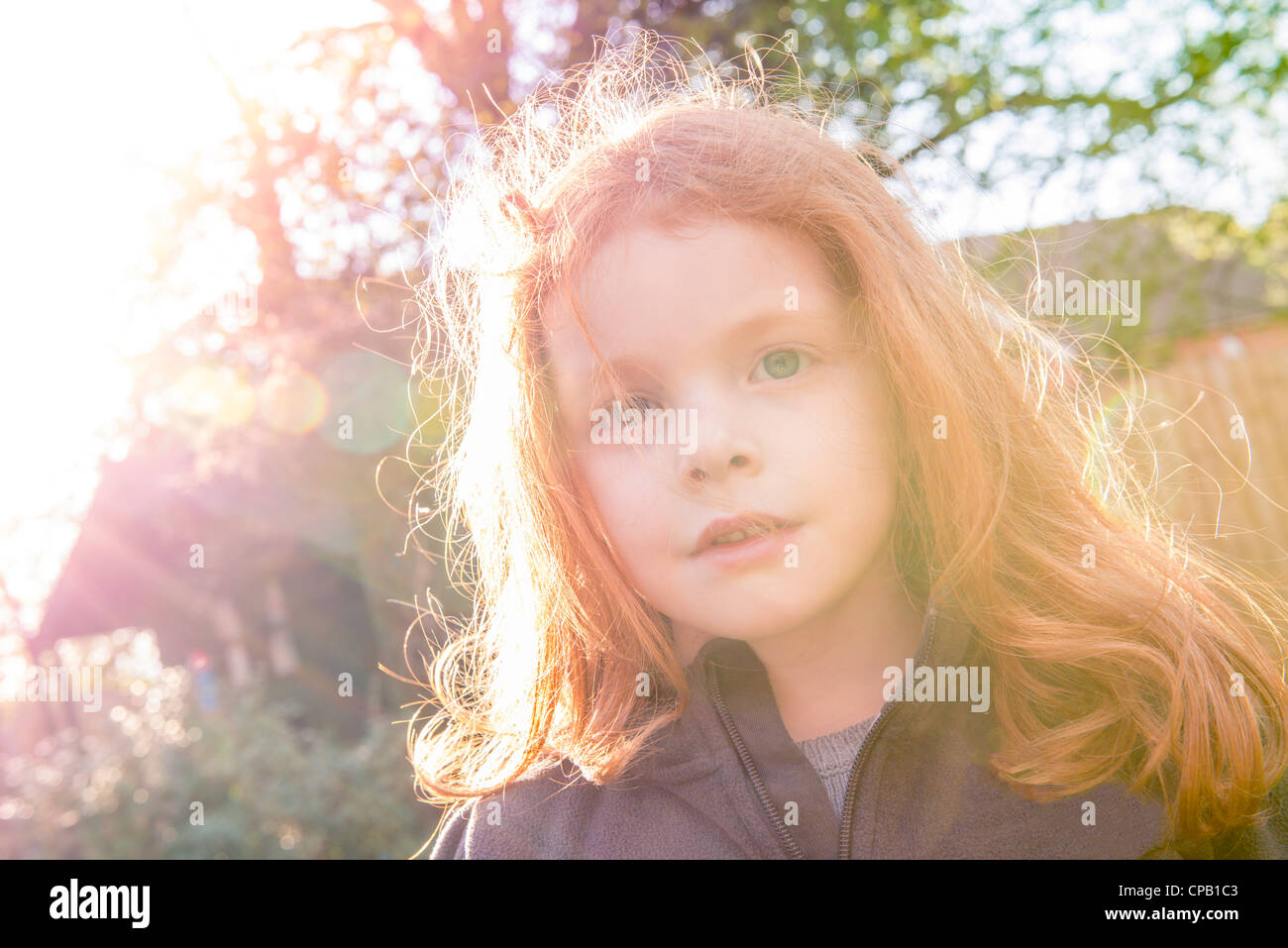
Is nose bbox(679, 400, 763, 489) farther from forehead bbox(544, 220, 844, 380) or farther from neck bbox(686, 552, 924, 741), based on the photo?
neck bbox(686, 552, 924, 741)

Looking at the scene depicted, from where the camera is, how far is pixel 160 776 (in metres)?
6.25

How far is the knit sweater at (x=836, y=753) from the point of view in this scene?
1.54 metres

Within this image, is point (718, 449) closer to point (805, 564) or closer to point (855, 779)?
point (805, 564)

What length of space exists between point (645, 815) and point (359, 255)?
145 inches

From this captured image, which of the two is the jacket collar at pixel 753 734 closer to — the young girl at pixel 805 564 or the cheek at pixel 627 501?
the young girl at pixel 805 564

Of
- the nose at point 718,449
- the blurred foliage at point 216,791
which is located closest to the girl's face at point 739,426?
the nose at point 718,449

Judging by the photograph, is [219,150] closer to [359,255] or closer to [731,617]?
[359,255]

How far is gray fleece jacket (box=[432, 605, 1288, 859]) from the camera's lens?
1373 millimetres

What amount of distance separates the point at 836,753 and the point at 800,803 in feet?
0.46

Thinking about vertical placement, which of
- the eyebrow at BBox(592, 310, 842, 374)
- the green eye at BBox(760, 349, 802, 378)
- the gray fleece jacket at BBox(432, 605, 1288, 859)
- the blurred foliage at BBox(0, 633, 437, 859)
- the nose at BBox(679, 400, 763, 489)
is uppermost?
the eyebrow at BBox(592, 310, 842, 374)

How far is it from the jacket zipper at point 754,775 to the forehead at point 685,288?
586 millimetres

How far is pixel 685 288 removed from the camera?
1.43 metres

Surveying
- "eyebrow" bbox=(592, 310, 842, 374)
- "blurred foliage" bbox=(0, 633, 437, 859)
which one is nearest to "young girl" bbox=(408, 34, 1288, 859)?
"eyebrow" bbox=(592, 310, 842, 374)

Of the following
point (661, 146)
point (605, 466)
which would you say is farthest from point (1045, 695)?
point (661, 146)
